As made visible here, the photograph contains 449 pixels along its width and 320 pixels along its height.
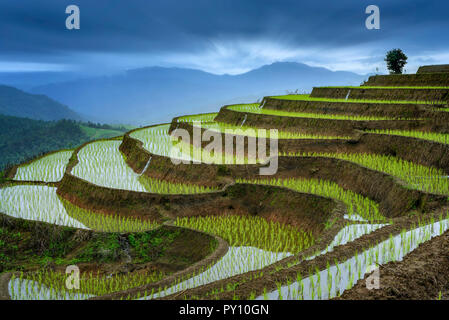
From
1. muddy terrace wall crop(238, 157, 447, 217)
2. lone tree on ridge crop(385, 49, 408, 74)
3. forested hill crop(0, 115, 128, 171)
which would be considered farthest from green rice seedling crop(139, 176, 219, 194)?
forested hill crop(0, 115, 128, 171)

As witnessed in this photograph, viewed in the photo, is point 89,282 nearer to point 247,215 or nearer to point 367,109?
point 247,215

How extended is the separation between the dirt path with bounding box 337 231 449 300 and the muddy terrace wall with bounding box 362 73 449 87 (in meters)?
15.5

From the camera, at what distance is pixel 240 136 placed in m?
13.5

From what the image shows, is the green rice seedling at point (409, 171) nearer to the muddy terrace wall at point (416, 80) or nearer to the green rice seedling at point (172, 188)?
the green rice seedling at point (172, 188)

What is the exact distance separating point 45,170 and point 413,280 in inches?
577

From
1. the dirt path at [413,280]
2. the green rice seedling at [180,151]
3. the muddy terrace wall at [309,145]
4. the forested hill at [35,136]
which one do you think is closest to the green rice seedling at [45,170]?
the green rice seedling at [180,151]

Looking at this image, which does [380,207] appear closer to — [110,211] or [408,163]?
[408,163]

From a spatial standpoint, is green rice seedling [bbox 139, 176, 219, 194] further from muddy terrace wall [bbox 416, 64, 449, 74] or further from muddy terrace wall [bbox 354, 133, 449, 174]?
muddy terrace wall [bbox 416, 64, 449, 74]

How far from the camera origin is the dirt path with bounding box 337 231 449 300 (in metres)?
3.70

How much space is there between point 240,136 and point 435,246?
9140 millimetres

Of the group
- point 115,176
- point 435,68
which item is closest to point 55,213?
point 115,176

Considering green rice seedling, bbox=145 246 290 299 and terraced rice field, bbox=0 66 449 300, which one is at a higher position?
terraced rice field, bbox=0 66 449 300

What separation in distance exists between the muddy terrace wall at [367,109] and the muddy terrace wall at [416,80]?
429 cm
